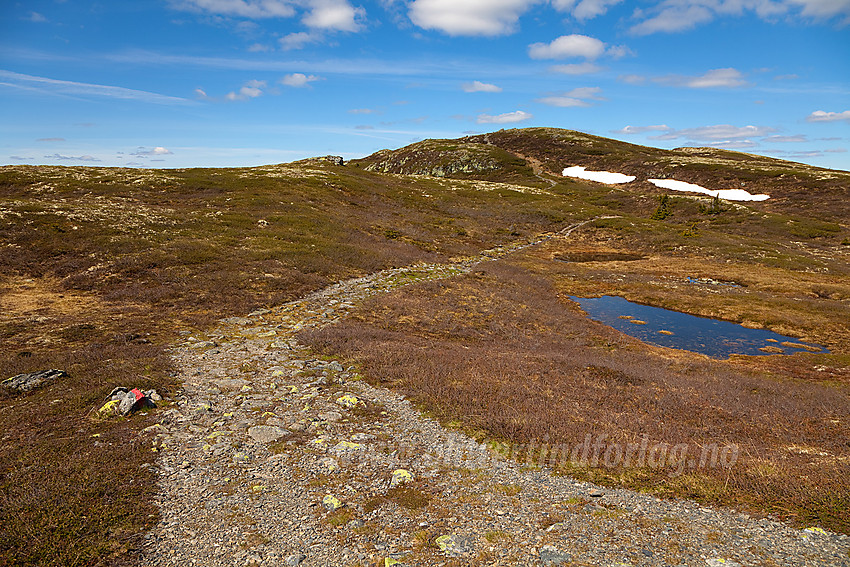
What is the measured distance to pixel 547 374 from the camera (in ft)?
60.5

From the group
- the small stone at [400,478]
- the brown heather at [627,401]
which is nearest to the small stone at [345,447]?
the small stone at [400,478]

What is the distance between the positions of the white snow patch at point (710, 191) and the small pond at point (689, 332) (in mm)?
76466

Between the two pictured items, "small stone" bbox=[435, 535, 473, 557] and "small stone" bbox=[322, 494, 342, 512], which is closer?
"small stone" bbox=[435, 535, 473, 557]

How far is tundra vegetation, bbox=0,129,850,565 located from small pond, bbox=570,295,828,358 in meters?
1.93

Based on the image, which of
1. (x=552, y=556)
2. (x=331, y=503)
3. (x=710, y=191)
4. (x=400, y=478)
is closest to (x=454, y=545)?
(x=552, y=556)

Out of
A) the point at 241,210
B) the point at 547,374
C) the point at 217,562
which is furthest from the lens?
the point at 241,210

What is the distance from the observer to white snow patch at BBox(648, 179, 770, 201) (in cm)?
10125

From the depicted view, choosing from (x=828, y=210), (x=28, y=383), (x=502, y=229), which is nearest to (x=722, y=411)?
(x=28, y=383)

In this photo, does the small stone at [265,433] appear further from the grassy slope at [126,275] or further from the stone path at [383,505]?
the grassy slope at [126,275]

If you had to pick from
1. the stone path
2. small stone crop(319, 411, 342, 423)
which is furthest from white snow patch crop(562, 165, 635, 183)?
the stone path

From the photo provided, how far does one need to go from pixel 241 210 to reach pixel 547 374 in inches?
2049

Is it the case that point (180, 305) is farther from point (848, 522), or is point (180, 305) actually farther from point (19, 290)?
point (848, 522)

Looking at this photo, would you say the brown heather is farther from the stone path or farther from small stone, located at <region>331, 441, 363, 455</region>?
small stone, located at <region>331, 441, 363, 455</region>

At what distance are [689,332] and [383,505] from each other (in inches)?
1298
